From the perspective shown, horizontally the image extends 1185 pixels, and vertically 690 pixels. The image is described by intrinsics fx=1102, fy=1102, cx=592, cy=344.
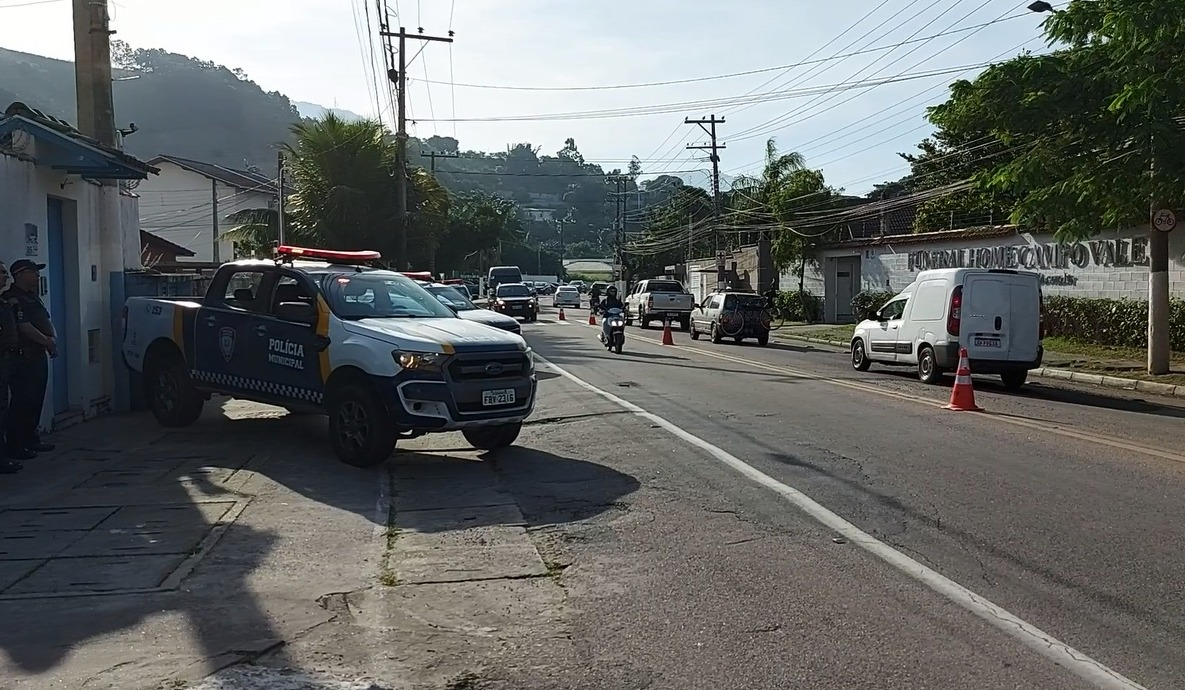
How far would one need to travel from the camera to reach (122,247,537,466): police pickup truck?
32.9ft

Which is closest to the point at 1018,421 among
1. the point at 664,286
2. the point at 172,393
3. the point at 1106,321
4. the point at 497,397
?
the point at 497,397

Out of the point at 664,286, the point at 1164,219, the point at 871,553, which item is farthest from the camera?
the point at 664,286

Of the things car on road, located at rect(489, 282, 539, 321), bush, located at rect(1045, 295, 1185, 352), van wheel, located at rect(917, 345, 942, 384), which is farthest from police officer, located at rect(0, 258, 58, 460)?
car on road, located at rect(489, 282, 539, 321)

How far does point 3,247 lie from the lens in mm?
11289

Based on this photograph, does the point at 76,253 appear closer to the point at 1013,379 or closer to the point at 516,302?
the point at 1013,379

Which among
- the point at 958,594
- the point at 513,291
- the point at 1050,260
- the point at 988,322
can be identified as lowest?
the point at 958,594

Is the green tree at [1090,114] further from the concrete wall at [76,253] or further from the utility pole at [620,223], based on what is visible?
the utility pole at [620,223]

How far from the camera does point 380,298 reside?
11.3 metres

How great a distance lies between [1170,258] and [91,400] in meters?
22.8

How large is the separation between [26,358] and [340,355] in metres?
3.01

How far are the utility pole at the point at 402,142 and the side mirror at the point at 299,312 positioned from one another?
2524 cm

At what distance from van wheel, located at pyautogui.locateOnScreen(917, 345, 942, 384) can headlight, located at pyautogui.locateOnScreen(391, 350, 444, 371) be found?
37.0 ft

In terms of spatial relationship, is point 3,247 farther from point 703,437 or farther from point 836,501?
point 836,501

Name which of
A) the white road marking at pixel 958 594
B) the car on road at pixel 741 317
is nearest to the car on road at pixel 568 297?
the car on road at pixel 741 317
